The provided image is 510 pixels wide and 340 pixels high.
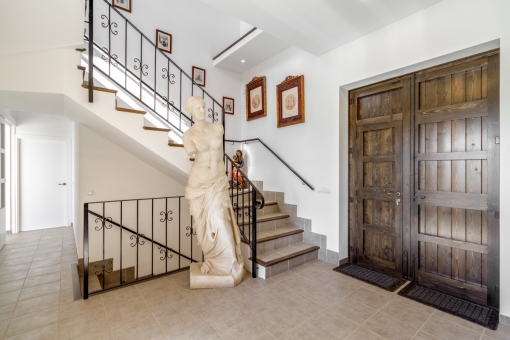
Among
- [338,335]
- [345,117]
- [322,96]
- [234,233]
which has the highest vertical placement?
[322,96]

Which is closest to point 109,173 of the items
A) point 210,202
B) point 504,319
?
point 210,202

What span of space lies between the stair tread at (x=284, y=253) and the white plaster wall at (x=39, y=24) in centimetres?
300

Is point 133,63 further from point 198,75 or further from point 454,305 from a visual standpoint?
point 454,305

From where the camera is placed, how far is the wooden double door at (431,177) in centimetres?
230

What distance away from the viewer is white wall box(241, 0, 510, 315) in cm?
212

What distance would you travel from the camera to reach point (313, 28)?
2.82 m

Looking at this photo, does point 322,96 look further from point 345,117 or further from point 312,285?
point 312,285

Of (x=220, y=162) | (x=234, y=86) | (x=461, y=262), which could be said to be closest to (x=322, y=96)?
(x=220, y=162)

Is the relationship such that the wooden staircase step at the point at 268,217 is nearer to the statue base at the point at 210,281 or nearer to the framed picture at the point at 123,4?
the statue base at the point at 210,281

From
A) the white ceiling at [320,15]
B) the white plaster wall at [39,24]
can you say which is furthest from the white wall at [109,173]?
the white ceiling at [320,15]

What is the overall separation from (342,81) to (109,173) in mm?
3796

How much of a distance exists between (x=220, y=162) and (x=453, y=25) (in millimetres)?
2700

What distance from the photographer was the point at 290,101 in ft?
13.0

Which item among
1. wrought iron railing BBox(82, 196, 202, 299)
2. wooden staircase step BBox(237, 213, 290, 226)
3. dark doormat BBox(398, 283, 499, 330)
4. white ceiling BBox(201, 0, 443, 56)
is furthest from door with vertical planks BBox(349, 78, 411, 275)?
Answer: wrought iron railing BBox(82, 196, 202, 299)
